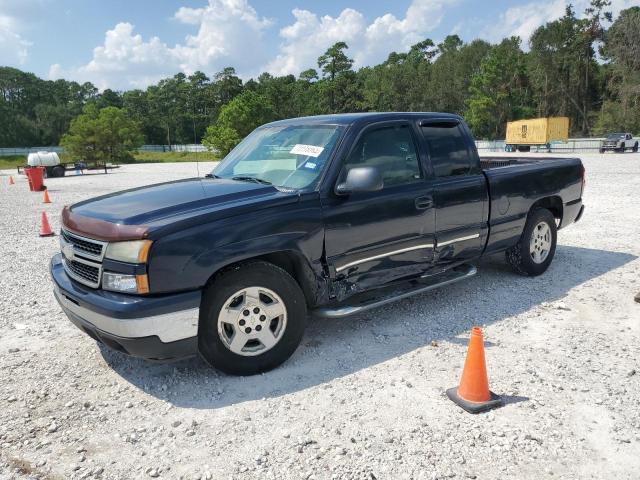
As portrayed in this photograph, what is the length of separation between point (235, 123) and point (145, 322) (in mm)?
57348

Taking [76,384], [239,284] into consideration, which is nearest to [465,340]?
[239,284]

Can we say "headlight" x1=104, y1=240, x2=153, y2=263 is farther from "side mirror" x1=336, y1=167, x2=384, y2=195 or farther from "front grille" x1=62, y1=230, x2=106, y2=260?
"side mirror" x1=336, y1=167, x2=384, y2=195

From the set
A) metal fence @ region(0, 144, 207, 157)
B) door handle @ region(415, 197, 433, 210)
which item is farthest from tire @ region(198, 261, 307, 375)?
metal fence @ region(0, 144, 207, 157)

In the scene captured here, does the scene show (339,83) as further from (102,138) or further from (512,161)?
(512,161)

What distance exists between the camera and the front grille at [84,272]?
11.6ft

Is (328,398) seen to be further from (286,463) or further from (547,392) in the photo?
(547,392)

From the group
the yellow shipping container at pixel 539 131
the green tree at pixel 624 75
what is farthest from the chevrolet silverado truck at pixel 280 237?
the green tree at pixel 624 75

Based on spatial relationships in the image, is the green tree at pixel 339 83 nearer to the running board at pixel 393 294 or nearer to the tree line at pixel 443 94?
the tree line at pixel 443 94

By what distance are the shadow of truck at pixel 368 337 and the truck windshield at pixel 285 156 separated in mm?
1451

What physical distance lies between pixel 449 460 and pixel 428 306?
8.21ft

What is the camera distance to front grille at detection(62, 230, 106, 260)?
3.47 m

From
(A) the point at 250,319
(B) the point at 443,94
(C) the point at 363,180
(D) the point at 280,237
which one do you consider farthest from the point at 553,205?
(B) the point at 443,94

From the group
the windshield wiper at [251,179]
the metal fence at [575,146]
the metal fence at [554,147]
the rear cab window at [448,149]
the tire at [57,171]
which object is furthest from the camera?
the metal fence at [554,147]

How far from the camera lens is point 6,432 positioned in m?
3.20
